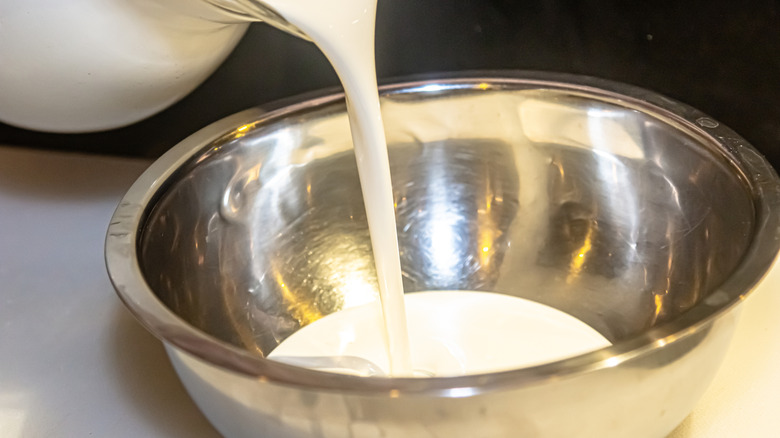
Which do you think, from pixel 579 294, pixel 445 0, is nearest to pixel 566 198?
pixel 579 294

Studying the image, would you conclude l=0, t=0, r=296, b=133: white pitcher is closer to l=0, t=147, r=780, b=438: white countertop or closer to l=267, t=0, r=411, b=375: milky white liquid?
l=267, t=0, r=411, b=375: milky white liquid

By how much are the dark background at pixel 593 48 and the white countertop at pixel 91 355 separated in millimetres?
153

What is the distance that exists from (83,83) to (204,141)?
3.6 inches

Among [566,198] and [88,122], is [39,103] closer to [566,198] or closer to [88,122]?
[88,122]

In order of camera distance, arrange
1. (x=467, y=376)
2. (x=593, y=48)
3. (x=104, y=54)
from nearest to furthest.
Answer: (x=467, y=376) → (x=104, y=54) → (x=593, y=48)

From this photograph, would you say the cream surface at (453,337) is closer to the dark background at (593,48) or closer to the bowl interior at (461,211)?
the bowl interior at (461,211)

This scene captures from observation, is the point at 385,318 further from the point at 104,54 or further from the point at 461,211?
the point at 104,54

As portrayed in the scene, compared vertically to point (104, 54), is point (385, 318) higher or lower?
lower

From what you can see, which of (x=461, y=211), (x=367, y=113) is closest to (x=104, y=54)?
(x=367, y=113)

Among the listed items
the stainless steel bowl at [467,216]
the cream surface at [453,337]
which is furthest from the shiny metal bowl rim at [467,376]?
the cream surface at [453,337]

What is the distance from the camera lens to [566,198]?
25.9 inches

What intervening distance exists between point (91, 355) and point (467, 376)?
0.34m

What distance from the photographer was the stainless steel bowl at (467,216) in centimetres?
48

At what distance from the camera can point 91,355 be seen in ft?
1.90
